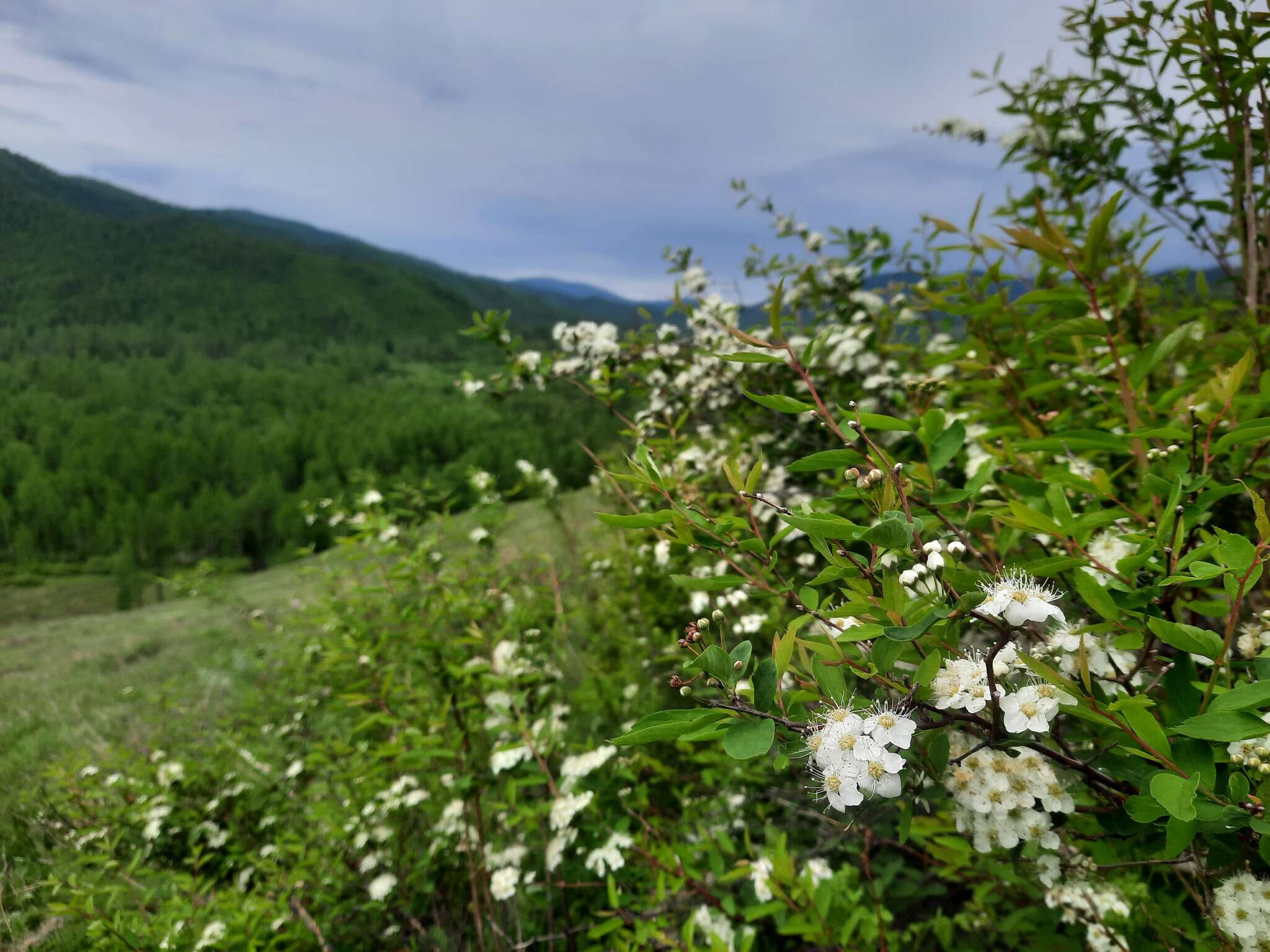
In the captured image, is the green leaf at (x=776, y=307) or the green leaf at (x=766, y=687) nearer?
the green leaf at (x=766, y=687)

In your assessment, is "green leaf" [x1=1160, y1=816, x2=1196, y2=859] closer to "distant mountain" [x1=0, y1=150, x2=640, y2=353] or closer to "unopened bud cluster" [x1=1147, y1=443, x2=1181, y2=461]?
"unopened bud cluster" [x1=1147, y1=443, x2=1181, y2=461]

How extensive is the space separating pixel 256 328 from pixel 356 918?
73.3m

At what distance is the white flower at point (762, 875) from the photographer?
1.72 m

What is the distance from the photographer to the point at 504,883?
2.07 meters

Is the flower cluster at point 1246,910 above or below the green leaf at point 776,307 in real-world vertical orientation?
below

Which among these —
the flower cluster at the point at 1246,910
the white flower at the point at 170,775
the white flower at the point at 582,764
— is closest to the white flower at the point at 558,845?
the white flower at the point at 582,764

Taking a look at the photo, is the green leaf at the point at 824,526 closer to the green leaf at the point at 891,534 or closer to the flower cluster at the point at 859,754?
the green leaf at the point at 891,534

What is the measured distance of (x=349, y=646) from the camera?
8.69 ft

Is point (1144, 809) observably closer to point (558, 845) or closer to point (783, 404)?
point (783, 404)

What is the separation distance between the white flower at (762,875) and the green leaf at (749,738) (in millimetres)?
1301

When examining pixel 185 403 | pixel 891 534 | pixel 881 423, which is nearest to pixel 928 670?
pixel 891 534

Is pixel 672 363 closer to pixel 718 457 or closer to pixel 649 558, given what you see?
pixel 718 457

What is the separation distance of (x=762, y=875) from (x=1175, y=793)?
1.40 meters

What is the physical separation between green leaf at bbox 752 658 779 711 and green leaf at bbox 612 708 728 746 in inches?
2.1
